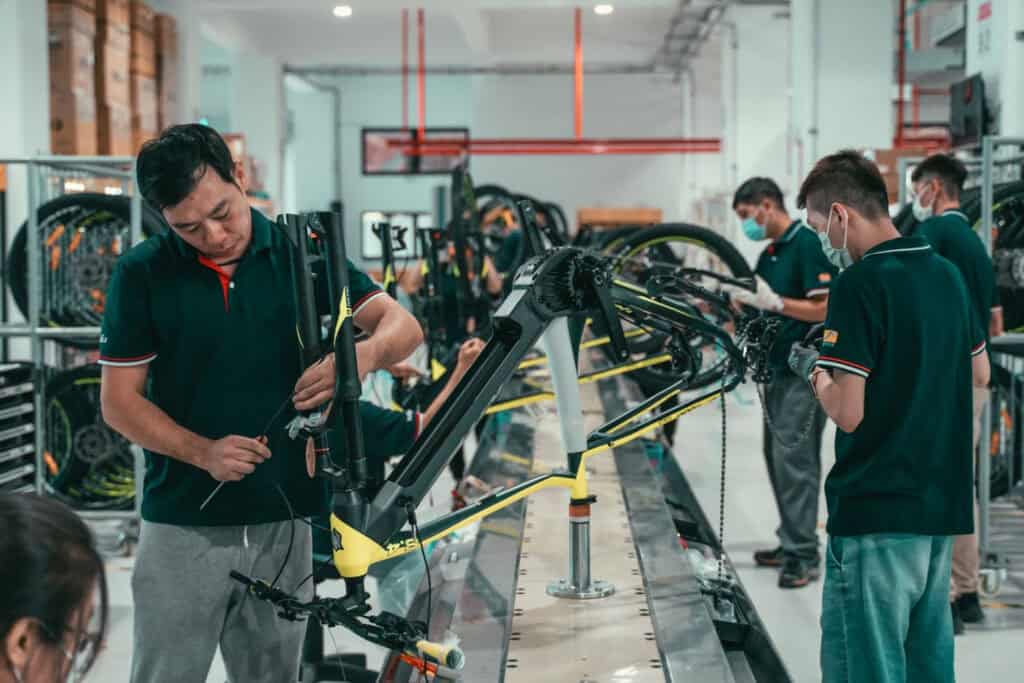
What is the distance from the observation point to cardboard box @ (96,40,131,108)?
8328 mm

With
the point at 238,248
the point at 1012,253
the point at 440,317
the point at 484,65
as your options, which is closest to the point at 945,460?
the point at 238,248

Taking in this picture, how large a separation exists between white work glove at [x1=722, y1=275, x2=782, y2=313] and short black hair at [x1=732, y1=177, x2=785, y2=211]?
0.67m

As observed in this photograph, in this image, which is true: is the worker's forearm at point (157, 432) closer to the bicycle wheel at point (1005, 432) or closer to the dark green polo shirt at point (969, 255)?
the dark green polo shirt at point (969, 255)

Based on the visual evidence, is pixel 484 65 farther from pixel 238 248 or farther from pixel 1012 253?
pixel 238 248

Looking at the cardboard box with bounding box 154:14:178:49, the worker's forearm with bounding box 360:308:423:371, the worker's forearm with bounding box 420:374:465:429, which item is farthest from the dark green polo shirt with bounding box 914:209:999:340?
the cardboard box with bounding box 154:14:178:49

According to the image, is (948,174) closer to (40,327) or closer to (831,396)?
(831,396)

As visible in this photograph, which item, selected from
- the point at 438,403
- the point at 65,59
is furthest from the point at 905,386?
the point at 65,59

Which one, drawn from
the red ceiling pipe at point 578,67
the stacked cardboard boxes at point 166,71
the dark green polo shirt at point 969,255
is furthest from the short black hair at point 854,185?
the red ceiling pipe at point 578,67

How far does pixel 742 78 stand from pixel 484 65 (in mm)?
6932

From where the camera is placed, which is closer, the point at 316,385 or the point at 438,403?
the point at 316,385

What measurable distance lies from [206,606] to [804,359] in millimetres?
1503

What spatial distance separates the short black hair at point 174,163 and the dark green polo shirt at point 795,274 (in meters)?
3.19

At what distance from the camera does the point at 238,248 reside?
2.16m

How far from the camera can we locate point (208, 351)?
2.13 m
